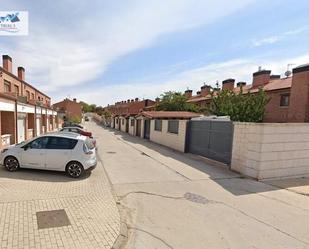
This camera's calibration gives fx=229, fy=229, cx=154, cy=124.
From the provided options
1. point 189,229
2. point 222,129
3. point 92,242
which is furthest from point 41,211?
point 222,129

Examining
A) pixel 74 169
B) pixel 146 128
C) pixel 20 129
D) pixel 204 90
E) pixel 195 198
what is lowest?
pixel 195 198

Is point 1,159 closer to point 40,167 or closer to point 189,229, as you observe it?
point 40,167

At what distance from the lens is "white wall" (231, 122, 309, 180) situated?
8.11 metres

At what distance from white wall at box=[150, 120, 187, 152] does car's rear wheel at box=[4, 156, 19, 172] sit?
31.1 ft

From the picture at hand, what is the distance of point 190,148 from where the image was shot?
46.9 ft

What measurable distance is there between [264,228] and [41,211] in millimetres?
4621

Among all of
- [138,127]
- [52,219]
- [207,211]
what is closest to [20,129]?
[52,219]

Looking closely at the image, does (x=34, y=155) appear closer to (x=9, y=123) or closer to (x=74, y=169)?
(x=74, y=169)

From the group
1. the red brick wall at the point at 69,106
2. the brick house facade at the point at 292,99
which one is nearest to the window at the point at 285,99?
the brick house facade at the point at 292,99

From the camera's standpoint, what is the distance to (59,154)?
25.4 ft

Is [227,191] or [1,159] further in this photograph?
[1,159]

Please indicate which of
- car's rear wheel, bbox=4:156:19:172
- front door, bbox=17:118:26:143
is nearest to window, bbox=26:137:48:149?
car's rear wheel, bbox=4:156:19:172

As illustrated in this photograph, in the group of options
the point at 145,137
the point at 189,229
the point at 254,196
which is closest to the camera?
the point at 189,229

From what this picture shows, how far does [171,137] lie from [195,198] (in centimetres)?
1064
